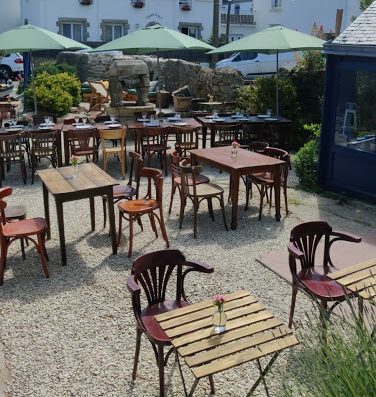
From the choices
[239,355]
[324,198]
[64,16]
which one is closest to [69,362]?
[239,355]

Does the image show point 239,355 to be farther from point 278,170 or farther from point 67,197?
point 278,170

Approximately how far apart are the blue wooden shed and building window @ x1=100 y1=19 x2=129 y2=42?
25680mm

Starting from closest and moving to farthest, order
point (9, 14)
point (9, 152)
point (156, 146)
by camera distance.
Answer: point (9, 152) < point (156, 146) < point (9, 14)

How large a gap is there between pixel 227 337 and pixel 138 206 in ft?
10.5

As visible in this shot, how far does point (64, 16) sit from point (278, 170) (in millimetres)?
27136

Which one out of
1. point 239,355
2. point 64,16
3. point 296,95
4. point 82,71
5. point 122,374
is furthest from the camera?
point 64,16

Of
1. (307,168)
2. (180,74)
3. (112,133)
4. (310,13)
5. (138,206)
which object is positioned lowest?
(307,168)

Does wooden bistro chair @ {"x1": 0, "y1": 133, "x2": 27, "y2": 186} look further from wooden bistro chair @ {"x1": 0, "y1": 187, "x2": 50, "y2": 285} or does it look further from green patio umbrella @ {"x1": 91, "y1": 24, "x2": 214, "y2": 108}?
wooden bistro chair @ {"x1": 0, "y1": 187, "x2": 50, "y2": 285}

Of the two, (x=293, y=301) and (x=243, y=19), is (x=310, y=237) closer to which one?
(x=293, y=301)

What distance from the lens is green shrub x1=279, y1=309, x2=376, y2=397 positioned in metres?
2.27

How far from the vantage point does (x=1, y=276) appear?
521 centimetres

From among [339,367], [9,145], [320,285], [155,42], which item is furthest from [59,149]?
[339,367]

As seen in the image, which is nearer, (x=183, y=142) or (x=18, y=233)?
(x=18, y=233)

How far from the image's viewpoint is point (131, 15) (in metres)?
32.0
